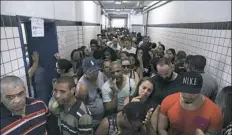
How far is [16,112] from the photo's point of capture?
1.93 metres

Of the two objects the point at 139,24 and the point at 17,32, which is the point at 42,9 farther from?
the point at 139,24

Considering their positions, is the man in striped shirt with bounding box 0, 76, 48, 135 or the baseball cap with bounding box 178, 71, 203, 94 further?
the baseball cap with bounding box 178, 71, 203, 94

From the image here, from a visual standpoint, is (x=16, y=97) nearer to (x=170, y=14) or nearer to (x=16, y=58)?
(x=16, y=58)

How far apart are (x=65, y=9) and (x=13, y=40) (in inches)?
142

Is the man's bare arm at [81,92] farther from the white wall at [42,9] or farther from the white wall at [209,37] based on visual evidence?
the white wall at [209,37]

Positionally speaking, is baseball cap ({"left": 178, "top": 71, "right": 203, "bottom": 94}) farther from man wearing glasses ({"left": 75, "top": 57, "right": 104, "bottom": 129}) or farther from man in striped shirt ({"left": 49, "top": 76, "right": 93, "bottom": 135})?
man wearing glasses ({"left": 75, "top": 57, "right": 104, "bottom": 129})

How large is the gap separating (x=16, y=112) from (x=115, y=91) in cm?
153

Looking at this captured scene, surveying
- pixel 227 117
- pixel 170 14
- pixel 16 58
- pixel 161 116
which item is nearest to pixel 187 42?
A: pixel 170 14

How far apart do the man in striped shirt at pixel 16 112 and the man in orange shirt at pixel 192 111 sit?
5.18ft

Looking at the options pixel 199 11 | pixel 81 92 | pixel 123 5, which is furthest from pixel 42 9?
pixel 123 5

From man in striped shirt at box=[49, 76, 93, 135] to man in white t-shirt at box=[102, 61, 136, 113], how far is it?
0.88 meters

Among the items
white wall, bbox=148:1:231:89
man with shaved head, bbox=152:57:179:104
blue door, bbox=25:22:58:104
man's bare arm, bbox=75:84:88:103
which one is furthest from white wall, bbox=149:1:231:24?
blue door, bbox=25:22:58:104

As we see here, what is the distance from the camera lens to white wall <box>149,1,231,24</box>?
14.0 ft

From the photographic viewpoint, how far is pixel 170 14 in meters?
9.21
